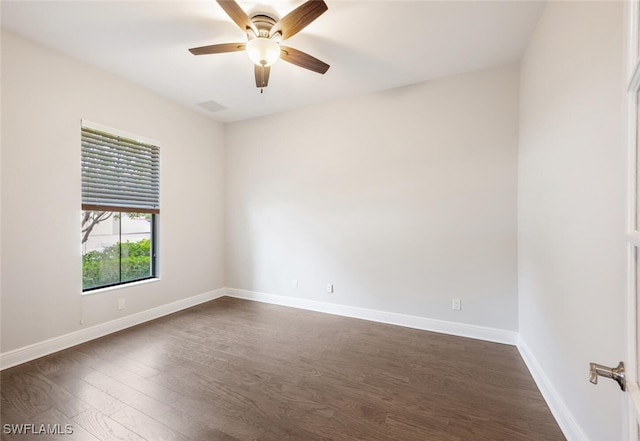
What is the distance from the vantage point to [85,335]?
2676 mm

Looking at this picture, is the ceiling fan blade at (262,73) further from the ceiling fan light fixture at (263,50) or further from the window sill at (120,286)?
the window sill at (120,286)

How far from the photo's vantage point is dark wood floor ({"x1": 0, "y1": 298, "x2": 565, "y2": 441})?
1.58m

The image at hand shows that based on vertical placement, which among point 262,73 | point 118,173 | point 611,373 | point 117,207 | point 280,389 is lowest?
point 280,389

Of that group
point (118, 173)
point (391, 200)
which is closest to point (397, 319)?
point (391, 200)

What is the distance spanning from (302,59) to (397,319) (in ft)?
9.57

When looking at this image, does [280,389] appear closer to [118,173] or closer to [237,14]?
[237,14]

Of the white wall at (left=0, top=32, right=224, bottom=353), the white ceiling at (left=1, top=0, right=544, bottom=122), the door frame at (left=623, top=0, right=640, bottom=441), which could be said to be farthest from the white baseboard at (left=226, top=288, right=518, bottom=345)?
the white ceiling at (left=1, top=0, right=544, bottom=122)

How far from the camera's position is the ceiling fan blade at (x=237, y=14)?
1685mm

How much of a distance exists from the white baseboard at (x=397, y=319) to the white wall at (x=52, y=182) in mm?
1511

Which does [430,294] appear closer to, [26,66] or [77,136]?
[77,136]

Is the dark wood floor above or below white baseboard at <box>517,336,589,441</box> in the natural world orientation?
below

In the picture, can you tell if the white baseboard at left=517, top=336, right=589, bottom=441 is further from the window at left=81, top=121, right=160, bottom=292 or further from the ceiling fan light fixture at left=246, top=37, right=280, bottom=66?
the window at left=81, top=121, right=160, bottom=292

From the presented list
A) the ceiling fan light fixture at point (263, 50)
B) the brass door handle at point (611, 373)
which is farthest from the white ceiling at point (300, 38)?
the brass door handle at point (611, 373)

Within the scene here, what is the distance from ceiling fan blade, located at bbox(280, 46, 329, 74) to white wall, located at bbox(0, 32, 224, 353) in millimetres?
2092
